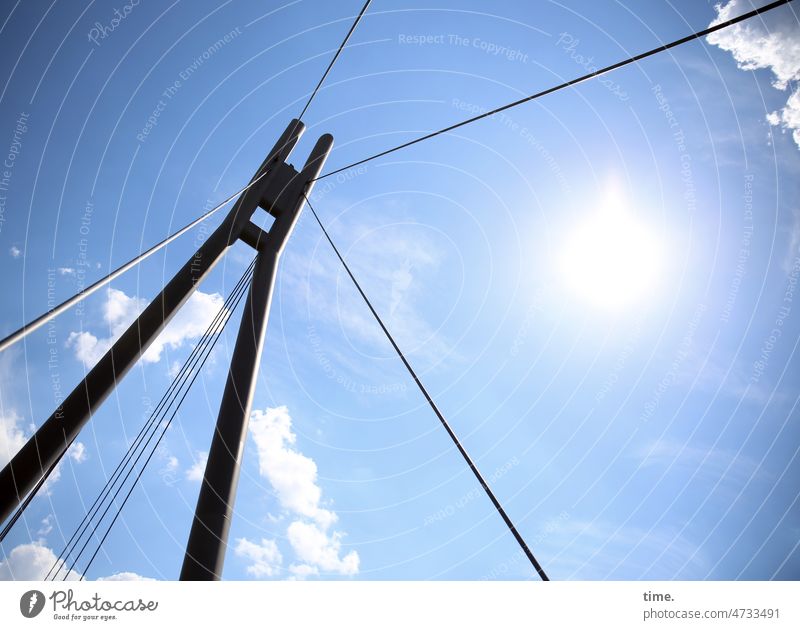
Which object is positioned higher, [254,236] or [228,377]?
[254,236]

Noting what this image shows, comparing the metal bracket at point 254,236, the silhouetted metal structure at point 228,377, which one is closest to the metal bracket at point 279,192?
the silhouetted metal structure at point 228,377

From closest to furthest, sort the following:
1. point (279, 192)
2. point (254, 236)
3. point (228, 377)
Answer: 1. point (228, 377)
2. point (254, 236)
3. point (279, 192)

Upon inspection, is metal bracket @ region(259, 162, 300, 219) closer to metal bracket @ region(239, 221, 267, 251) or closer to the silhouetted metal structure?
the silhouetted metal structure

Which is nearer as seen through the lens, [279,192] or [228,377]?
[228,377]

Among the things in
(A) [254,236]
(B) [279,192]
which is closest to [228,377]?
(A) [254,236]
